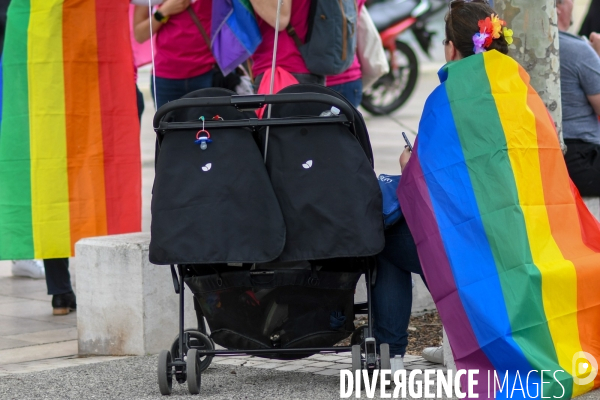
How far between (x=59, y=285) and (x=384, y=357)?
2.62m

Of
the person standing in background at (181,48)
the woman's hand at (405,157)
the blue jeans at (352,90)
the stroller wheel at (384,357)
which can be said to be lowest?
the stroller wheel at (384,357)

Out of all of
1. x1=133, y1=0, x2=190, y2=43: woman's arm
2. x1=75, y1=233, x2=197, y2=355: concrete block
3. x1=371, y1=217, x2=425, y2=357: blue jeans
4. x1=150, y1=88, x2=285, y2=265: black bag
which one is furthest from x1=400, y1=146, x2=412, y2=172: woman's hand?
x1=133, y1=0, x2=190, y2=43: woman's arm

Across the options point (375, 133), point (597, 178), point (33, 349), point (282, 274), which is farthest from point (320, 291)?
point (375, 133)

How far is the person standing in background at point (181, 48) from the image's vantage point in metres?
6.33

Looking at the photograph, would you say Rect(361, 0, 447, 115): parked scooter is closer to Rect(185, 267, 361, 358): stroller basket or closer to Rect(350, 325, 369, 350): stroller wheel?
Rect(350, 325, 369, 350): stroller wheel

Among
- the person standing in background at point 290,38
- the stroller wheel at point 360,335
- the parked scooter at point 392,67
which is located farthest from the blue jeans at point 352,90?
the parked scooter at point 392,67

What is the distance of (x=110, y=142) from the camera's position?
5.92m

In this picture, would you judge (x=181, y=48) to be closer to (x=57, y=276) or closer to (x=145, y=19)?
(x=145, y=19)

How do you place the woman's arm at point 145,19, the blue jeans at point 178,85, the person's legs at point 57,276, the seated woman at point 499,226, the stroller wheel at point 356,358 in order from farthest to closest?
the blue jeans at point 178,85 < the woman's arm at point 145,19 < the person's legs at point 57,276 < the stroller wheel at point 356,358 < the seated woman at point 499,226

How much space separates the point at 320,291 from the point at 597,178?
2.57m

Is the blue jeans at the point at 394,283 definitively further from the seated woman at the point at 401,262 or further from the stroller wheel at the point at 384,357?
the stroller wheel at the point at 384,357

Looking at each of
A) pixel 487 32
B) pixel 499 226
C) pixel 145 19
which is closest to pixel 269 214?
pixel 499 226

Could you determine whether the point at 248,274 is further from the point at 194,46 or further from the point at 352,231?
the point at 194,46

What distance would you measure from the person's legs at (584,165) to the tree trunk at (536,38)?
3.70 ft
